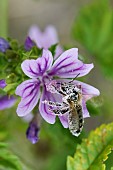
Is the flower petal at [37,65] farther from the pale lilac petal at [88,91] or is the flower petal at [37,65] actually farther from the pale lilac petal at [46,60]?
the pale lilac petal at [88,91]

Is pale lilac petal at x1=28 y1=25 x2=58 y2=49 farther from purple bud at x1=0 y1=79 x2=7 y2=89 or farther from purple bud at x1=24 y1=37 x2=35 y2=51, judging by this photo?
purple bud at x1=0 y1=79 x2=7 y2=89

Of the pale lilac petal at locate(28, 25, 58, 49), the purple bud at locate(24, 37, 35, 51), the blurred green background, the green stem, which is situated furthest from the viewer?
the pale lilac petal at locate(28, 25, 58, 49)

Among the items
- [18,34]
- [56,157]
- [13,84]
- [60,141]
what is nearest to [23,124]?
[56,157]

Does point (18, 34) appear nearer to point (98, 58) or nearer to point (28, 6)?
point (28, 6)

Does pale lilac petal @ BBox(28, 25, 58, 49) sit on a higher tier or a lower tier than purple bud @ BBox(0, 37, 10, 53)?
lower

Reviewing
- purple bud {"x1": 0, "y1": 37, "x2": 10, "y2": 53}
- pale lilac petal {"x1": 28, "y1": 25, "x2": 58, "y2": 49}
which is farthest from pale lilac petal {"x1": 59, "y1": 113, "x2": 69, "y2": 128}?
pale lilac petal {"x1": 28, "y1": 25, "x2": 58, "y2": 49}

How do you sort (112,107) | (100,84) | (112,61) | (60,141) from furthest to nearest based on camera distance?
1. (100,84)
2. (112,107)
3. (112,61)
4. (60,141)
